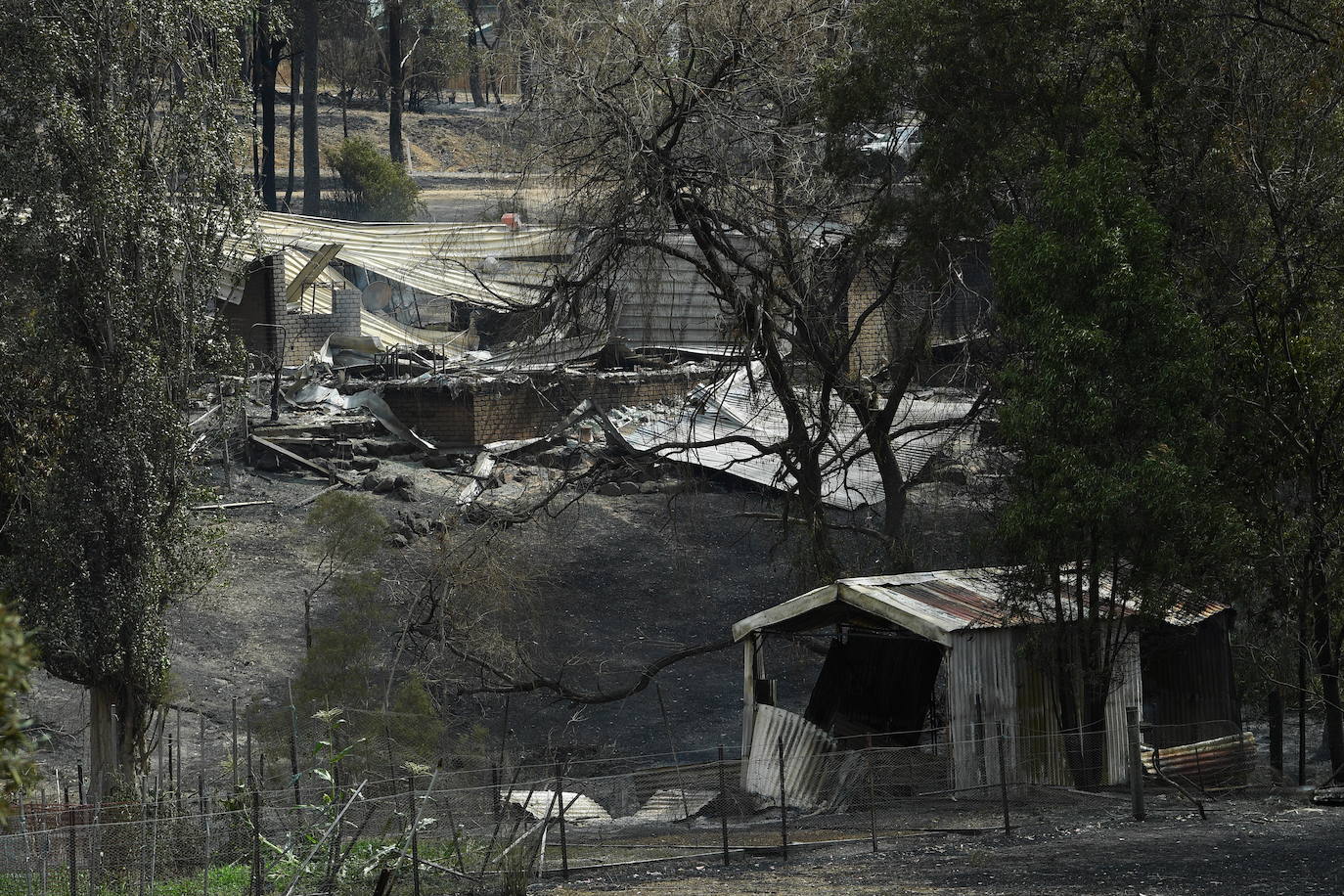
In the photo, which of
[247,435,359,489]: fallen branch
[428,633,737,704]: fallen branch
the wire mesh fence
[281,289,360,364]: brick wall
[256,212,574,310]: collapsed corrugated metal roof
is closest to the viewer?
the wire mesh fence

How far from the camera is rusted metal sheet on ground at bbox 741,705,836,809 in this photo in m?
15.8

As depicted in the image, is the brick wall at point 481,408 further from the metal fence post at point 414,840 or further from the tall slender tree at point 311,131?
the tall slender tree at point 311,131

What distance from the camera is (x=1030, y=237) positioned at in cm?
1562

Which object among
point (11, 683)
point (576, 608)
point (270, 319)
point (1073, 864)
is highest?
point (270, 319)

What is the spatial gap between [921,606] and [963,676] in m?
0.89

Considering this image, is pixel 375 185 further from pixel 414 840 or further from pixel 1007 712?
pixel 414 840

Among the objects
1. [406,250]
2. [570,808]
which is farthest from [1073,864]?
[406,250]

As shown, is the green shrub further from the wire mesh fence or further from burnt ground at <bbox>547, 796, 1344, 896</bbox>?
burnt ground at <bbox>547, 796, 1344, 896</bbox>

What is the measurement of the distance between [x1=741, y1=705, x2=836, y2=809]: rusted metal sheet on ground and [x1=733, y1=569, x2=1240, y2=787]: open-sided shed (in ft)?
0.08

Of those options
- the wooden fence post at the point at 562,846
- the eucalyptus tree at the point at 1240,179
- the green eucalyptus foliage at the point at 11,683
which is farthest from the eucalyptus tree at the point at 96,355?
the green eucalyptus foliage at the point at 11,683

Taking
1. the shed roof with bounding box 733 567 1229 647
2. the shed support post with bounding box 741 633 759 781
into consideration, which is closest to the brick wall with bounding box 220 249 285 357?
the shed support post with bounding box 741 633 759 781

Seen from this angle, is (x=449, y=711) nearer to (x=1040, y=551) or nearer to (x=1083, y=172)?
(x=1040, y=551)

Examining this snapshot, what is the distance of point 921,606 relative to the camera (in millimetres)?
16125

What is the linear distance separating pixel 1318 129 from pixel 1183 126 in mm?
1522
